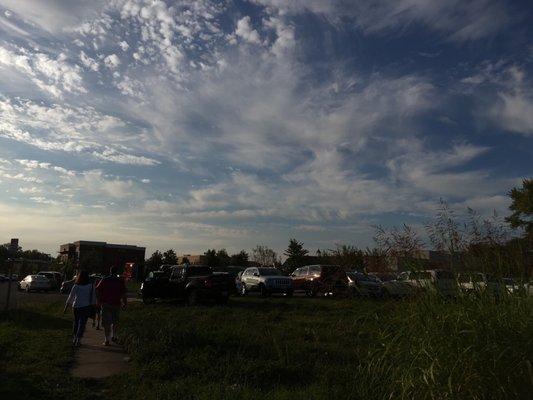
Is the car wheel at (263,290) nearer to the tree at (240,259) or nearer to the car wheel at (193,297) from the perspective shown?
the car wheel at (193,297)

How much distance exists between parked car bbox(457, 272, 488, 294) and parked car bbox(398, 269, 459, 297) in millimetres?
70

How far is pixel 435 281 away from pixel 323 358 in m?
3.86

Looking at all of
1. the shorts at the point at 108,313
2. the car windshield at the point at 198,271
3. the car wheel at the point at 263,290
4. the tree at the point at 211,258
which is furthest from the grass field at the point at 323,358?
the tree at the point at 211,258

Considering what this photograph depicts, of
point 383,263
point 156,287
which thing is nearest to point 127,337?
point 383,263

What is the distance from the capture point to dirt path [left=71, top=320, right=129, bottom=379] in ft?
29.3

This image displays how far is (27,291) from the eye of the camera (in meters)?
42.6

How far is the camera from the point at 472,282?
18.6ft

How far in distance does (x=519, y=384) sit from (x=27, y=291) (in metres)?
43.4

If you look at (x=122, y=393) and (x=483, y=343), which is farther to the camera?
(x=122, y=393)

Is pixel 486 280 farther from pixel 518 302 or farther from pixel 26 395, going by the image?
pixel 26 395

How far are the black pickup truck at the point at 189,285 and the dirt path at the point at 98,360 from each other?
979 centimetres

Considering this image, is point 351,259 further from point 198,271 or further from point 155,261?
point 155,261

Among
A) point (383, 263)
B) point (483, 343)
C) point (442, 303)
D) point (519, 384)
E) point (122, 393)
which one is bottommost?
point (122, 393)

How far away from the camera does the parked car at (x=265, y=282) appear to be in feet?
91.8
